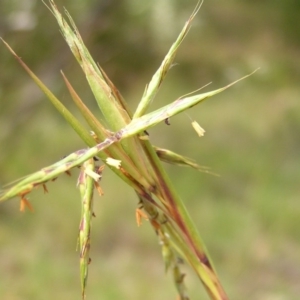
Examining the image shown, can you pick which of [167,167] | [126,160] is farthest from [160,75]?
[167,167]

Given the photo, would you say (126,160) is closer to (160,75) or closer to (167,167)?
(160,75)

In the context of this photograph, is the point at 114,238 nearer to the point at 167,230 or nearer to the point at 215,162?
the point at 215,162

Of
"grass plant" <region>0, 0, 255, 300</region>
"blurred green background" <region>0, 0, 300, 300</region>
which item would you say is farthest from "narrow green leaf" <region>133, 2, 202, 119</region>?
"blurred green background" <region>0, 0, 300, 300</region>

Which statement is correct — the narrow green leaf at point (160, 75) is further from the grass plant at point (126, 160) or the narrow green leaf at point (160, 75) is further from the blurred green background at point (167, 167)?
the blurred green background at point (167, 167)

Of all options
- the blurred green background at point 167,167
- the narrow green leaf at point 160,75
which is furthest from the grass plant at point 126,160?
the blurred green background at point 167,167

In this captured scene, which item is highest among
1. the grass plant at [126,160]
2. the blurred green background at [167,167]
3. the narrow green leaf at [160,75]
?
the blurred green background at [167,167]
